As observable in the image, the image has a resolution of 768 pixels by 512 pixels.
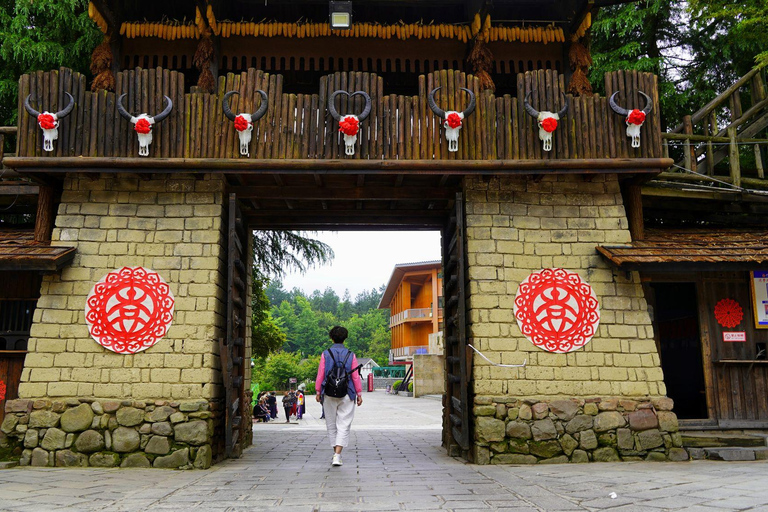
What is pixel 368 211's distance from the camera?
33.2ft

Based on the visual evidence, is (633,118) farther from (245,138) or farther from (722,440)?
(245,138)

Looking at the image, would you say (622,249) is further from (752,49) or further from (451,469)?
(752,49)

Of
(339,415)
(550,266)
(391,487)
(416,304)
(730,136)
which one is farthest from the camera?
(416,304)

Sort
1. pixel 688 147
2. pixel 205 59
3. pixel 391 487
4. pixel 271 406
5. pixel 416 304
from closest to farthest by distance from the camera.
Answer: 1. pixel 391 487
2. pixel 205 59
3. pixel 688 147
4. pixel 271 406
5. pixel 416 304

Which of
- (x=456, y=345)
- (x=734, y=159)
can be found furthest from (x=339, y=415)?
(x=734, y=159)

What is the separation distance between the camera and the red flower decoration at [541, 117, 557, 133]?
812cm

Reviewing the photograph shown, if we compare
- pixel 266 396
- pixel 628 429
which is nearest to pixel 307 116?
pixel 628 429

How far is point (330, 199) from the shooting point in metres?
9.05

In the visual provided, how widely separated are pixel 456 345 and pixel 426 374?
64.4ft

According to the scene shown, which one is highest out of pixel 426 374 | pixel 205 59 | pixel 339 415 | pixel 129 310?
pixel 205 59

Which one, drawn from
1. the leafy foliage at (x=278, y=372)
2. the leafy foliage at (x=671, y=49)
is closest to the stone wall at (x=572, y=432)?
the leafy foliage at (x=671, y=49)

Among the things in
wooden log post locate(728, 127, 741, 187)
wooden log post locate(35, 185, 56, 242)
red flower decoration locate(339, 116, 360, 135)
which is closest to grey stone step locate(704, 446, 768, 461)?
wooden log post locate(728, 127, 741, 187)

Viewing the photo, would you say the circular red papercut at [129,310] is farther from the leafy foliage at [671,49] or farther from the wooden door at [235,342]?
the leafy foliage at [671,49]

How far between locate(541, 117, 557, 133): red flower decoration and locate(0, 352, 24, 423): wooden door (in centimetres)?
789
